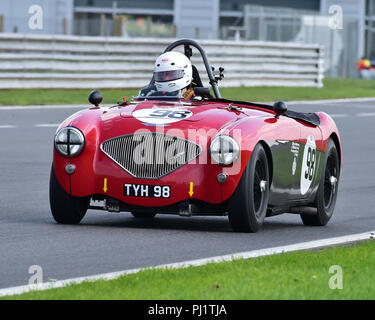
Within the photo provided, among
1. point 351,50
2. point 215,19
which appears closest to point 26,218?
point 351,50

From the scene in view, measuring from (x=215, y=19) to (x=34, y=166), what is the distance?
39.5 metres

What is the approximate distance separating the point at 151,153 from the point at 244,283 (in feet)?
8.41

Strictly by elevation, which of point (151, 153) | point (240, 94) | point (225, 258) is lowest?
point (240, 94)

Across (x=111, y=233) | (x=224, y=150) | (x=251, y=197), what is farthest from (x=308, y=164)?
(x=111, y=233)

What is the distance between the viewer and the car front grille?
877 cm

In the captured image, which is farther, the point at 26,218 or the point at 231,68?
the point at 231,68

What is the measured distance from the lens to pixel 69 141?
29.6ft

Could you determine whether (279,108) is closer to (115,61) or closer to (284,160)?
(284,160)

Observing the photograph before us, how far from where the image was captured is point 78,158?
29.5ft

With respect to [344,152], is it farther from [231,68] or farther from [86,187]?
[231,68]

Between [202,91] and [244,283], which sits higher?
[202,91]

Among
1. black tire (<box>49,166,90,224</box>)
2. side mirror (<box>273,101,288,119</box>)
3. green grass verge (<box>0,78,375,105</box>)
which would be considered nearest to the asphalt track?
black tire (<box>49,166,90,224</box>)

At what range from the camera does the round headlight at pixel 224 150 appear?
8695 mm

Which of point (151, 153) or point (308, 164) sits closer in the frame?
point (151, 153)
